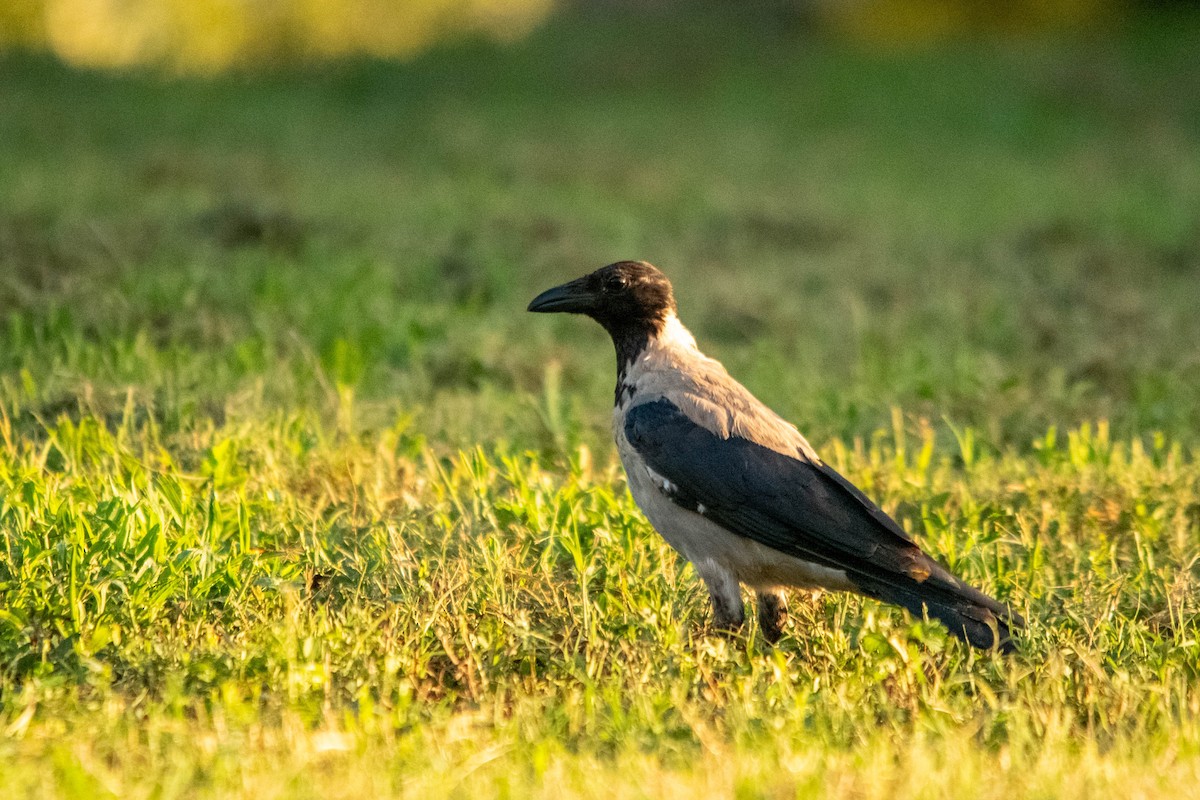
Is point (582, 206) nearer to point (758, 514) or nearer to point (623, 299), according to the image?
point (623, 299)

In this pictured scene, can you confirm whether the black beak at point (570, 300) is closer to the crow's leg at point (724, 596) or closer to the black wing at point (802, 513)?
the black wing at point (802, 513)

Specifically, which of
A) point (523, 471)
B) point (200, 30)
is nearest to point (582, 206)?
point (523, 471)

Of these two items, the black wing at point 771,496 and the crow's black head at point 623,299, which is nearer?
the black wing at point 771,496

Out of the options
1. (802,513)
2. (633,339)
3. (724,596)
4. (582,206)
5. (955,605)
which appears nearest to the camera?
(955,605)

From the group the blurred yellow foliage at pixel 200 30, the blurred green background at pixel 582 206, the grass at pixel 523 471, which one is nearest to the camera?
the grass at pixel 523 471

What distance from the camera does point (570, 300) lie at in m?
5.25

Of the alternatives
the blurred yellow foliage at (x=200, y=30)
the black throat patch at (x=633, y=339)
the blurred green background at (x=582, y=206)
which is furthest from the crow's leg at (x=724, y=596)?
the blurred yellow foliage at (x=200, y=30)

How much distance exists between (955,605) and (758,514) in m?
0.60

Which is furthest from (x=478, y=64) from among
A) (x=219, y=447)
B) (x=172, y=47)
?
(x=219, y=447)

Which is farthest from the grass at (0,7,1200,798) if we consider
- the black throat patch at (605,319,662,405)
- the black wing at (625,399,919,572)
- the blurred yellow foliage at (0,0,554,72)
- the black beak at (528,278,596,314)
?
the blurred yellow foliage at (0,0,554,72)

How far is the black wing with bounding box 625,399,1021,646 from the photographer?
4145mm

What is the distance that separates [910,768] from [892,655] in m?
0.81

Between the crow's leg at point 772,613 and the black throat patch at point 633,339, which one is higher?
the black throat patch at point 633,339

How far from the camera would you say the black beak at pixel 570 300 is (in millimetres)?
5250
